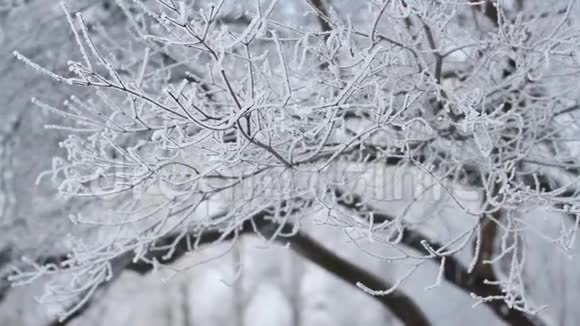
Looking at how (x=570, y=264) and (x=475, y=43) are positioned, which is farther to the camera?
(x=570, y=264)

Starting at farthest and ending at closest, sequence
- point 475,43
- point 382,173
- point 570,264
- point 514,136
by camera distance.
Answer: point 570,264, point 382,173, point 514,136, point 475,43

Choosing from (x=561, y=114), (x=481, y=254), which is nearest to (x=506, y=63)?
(x=561, y=114)

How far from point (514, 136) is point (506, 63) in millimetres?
369

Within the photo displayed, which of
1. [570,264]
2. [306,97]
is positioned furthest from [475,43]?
[570,264]

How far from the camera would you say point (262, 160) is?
2.79 m

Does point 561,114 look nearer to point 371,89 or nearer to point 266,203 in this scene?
point 371,89

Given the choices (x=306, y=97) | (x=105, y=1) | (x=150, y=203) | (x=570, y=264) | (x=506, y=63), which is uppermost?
(x=105, y=1)

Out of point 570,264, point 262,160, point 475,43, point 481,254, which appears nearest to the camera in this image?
point 262,160

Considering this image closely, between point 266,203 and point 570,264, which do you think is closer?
point 266,203

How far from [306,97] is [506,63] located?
0.97m

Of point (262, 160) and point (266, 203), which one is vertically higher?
point (262, 160)

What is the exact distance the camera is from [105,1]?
176 inches

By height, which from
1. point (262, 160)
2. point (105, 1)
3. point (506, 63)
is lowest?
point (262, 160)

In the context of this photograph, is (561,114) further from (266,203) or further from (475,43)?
(266,203)
